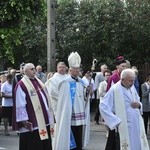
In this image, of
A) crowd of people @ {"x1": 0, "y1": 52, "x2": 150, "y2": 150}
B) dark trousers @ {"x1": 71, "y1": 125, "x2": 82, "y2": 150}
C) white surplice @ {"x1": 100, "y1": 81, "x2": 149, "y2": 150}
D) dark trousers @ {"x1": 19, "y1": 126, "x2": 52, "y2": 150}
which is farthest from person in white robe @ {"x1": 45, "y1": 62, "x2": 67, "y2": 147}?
white surplice @ {"x1": 100, "y1": 81, "x2": 149, "y2": 150}

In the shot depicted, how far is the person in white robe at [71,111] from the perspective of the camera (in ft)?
32.1

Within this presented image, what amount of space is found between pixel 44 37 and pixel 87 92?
1576 centimetres

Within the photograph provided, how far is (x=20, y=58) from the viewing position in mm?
30000

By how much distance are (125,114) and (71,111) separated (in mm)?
2224

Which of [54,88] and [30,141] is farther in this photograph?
[54,88]

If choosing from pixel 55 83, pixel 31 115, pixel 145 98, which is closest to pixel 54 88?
pixel 55 83

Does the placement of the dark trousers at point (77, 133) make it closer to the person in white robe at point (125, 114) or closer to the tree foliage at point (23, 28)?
the person in white robe at point (125, 114)

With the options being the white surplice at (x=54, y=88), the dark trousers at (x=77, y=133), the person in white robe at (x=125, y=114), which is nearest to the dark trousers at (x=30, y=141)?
the dark trousers at (x=77, y=133)

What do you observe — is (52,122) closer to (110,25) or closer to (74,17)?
(110,25)

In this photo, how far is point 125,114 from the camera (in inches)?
305

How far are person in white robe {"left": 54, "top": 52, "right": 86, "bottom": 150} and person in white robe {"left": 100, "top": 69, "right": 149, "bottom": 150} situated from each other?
6.56 feet

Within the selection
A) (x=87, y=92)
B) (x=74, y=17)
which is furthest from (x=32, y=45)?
(x=87, y=92)

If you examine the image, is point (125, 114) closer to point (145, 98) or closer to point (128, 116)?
point (128, 116)

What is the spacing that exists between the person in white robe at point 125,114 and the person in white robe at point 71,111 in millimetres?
2000
